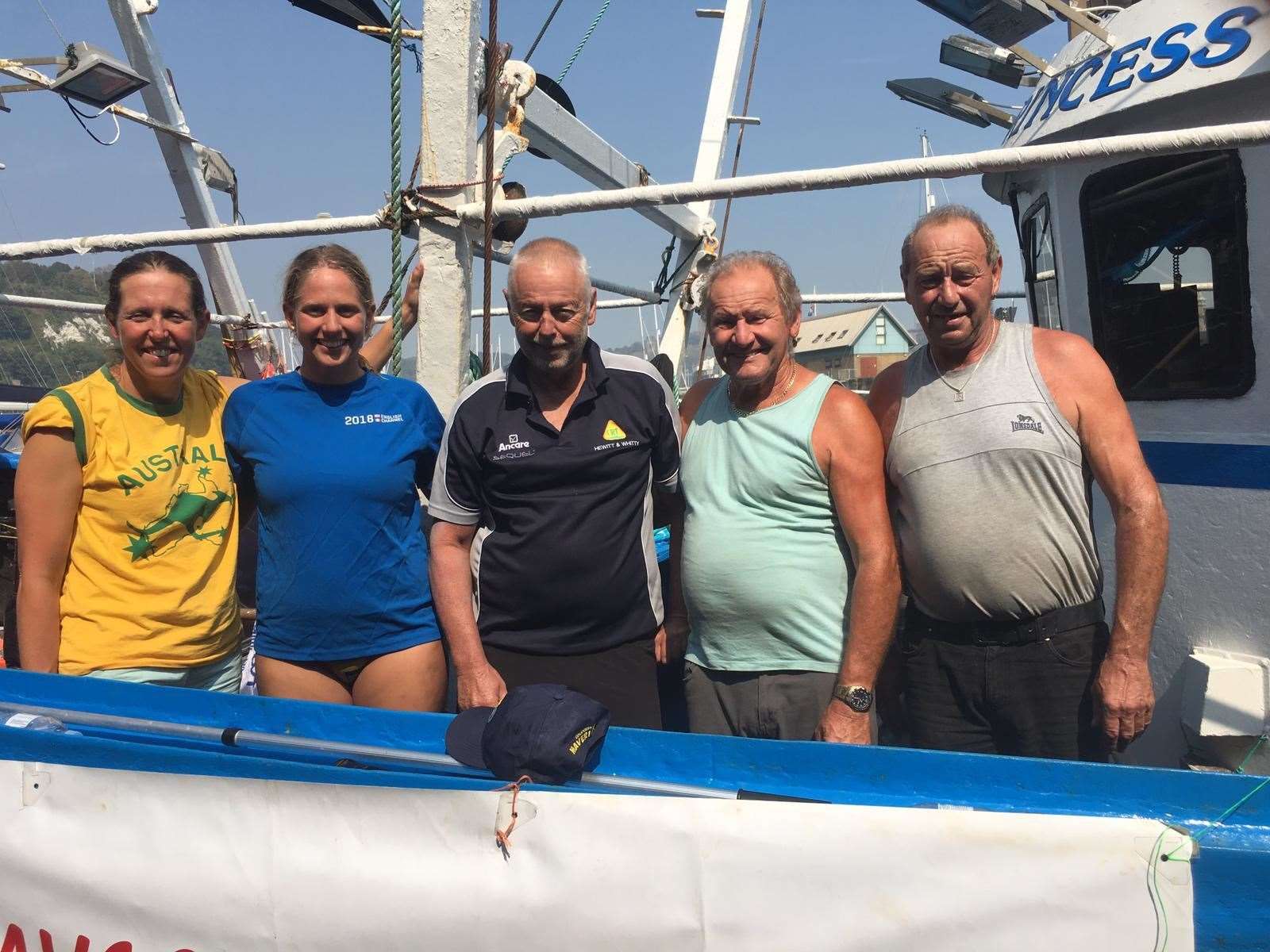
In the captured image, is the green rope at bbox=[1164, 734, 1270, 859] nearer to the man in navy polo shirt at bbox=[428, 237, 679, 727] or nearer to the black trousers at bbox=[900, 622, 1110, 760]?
the black trousers at bbox=[900, 622, 1110, 760]

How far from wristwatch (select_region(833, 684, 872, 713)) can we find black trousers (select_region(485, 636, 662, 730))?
19.7 inches

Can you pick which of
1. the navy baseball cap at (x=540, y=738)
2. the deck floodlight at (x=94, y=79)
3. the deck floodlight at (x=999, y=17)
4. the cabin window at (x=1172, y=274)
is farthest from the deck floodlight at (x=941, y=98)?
the deck floodlight at (x=94, y=79)

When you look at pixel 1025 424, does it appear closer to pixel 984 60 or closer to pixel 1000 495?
pixel 1000 495

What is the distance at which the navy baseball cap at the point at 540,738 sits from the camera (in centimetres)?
178

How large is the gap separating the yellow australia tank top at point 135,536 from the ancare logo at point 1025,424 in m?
2.02

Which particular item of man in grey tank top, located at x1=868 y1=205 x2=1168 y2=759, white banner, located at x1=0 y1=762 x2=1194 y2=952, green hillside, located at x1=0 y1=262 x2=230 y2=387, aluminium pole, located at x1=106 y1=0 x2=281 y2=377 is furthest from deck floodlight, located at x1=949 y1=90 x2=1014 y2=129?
green hillside, located at x1=0 y1=262 x2=230 y2=387

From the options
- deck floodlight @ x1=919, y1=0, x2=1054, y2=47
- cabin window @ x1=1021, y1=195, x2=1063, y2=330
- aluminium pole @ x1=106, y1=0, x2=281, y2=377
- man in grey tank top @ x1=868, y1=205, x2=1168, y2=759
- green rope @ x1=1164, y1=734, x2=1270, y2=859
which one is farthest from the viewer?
aluminium pole @ x1=106, y1=0, x2=281, y2=377

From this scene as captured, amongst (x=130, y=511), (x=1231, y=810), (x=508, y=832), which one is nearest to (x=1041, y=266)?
(x=1231, y=810)

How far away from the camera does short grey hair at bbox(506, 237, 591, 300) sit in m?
2.30

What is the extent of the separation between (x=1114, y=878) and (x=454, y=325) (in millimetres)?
2172

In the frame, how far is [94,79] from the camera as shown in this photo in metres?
7.34

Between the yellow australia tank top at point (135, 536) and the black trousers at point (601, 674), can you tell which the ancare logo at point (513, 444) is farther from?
the yellow australia tank top at point (135, 536)

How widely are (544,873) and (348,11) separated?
13.3 feet

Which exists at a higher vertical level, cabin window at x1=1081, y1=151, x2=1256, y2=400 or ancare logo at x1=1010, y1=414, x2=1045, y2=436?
cabin window at x1=1081, y1=151, x2=1256, y2=400
